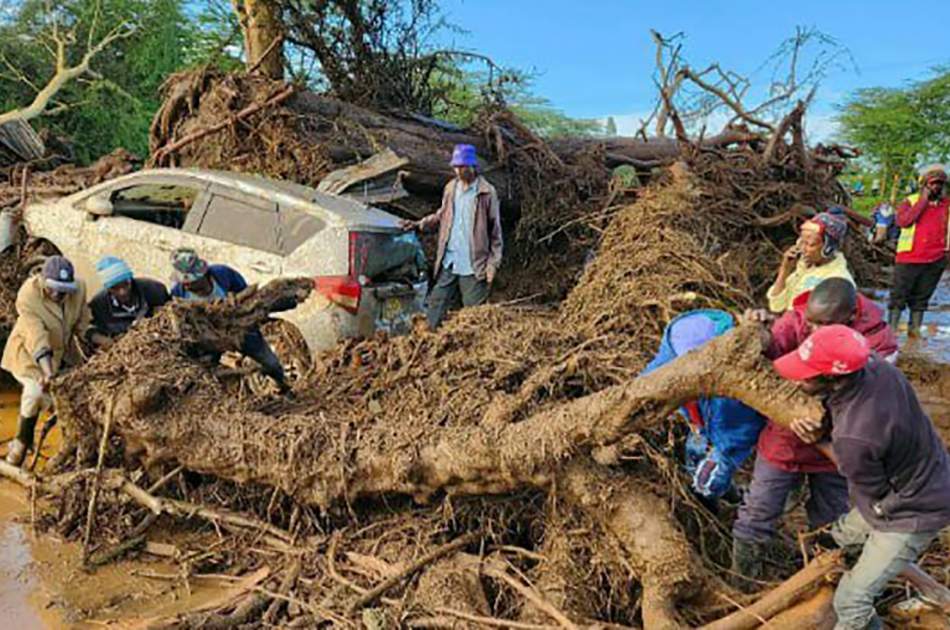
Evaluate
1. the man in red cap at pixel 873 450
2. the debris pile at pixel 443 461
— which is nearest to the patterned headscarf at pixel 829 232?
the debris pile at pixel 443 461

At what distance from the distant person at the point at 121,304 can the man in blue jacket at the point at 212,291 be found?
1.28 feet

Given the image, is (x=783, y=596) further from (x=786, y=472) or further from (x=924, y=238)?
(x=924, y=238)

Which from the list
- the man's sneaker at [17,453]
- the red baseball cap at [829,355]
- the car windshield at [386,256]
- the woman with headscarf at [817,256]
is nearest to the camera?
the red baseball cap at [829,355]

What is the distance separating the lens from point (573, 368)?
12.0ft

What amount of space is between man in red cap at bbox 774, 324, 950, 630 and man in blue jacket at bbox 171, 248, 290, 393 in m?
3.23

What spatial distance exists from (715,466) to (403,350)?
2.00 metres

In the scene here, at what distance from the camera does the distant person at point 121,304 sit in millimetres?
5254

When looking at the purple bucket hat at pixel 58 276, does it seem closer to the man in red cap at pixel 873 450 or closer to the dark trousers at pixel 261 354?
the dark trousers at pixel 261 354

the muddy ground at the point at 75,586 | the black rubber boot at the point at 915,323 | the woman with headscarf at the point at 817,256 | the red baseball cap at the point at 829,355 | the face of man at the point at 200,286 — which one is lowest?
the muddy ground at the point at 75,586

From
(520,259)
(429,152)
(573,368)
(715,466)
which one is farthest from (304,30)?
(715,466)

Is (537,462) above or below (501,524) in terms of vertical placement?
above

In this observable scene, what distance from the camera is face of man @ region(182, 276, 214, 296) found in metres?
4.98

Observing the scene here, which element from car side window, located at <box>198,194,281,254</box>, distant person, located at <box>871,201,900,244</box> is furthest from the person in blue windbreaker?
distant person, located at <box>871,201,900,244</box>

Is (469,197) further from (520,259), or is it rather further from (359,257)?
(520,259)
